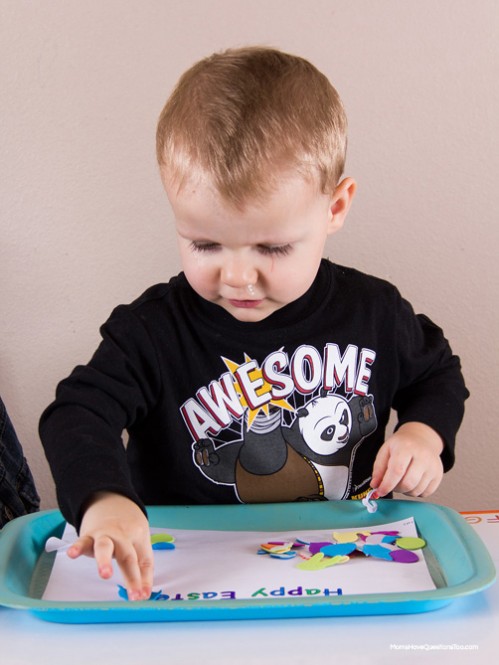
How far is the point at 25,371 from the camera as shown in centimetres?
114

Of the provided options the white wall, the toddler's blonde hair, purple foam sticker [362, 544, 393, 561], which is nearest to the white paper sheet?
purple foam sticker [362, 544, 393, 561]

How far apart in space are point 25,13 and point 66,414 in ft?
1.73

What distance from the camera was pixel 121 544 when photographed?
62cm

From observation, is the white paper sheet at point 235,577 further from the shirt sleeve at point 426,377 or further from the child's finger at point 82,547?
the shirt sleeve at point 426,377

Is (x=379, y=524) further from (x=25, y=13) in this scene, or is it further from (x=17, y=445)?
(x=25, y=13)

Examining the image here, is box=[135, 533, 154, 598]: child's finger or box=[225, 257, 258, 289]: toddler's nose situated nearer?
box=[135, 533, 154, 598]: child's finger

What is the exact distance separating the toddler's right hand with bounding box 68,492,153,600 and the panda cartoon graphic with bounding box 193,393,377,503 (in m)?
0.25

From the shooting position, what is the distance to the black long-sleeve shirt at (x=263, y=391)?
892 millimetres

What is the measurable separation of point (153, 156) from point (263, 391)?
35cm

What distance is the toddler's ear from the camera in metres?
0.81

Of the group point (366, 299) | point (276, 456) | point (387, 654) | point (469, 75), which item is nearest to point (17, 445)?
point (276, 456)

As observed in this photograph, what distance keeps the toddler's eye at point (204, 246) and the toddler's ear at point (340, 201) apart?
0.13m

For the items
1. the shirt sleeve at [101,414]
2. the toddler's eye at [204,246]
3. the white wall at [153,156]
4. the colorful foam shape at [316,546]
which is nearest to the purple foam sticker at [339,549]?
the colorful foam shape at [316,546]

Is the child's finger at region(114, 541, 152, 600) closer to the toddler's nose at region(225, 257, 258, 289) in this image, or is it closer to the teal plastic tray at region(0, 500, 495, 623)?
the teal plastic tray at region(0, 500, 495, 623)
